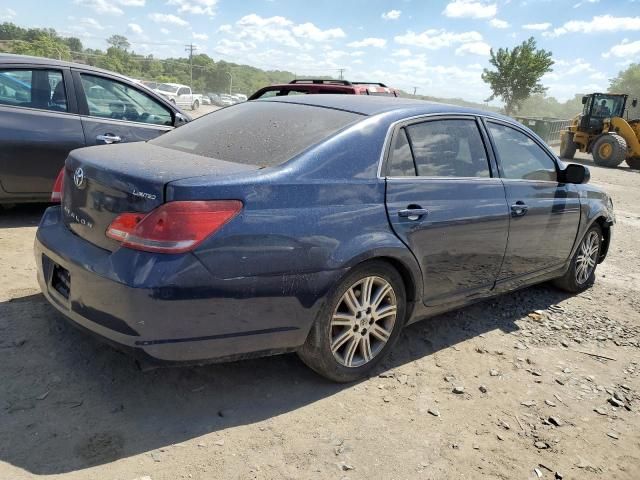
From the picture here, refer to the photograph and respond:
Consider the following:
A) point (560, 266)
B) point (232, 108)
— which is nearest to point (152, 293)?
point (232, 108)

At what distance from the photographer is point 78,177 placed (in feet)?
8.93

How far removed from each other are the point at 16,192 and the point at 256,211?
3.69 m

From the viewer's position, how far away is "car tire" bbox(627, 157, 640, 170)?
20.7 m

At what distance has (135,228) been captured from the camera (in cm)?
234

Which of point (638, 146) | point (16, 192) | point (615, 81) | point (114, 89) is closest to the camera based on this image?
point (16, 192)

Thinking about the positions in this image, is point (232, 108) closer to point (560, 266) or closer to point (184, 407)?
point (184, 407)

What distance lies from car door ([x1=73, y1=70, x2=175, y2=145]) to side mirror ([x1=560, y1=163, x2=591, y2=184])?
3993mm

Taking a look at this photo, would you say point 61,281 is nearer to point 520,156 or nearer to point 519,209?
point 519,209

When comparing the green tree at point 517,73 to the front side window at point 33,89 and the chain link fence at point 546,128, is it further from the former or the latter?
the front side window at point 33,89

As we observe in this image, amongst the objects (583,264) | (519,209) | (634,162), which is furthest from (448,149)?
(634,162)

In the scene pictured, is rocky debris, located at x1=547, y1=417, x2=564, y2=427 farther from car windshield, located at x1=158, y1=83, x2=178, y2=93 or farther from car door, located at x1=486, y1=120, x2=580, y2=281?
car windshield, located at x1=158, y1=83, x2=178, y2=93

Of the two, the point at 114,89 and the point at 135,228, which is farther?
the point at 114,89

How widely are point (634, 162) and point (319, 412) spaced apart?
72.6 feet

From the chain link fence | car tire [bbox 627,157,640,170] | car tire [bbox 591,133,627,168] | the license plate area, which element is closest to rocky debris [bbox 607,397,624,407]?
the license plate area
